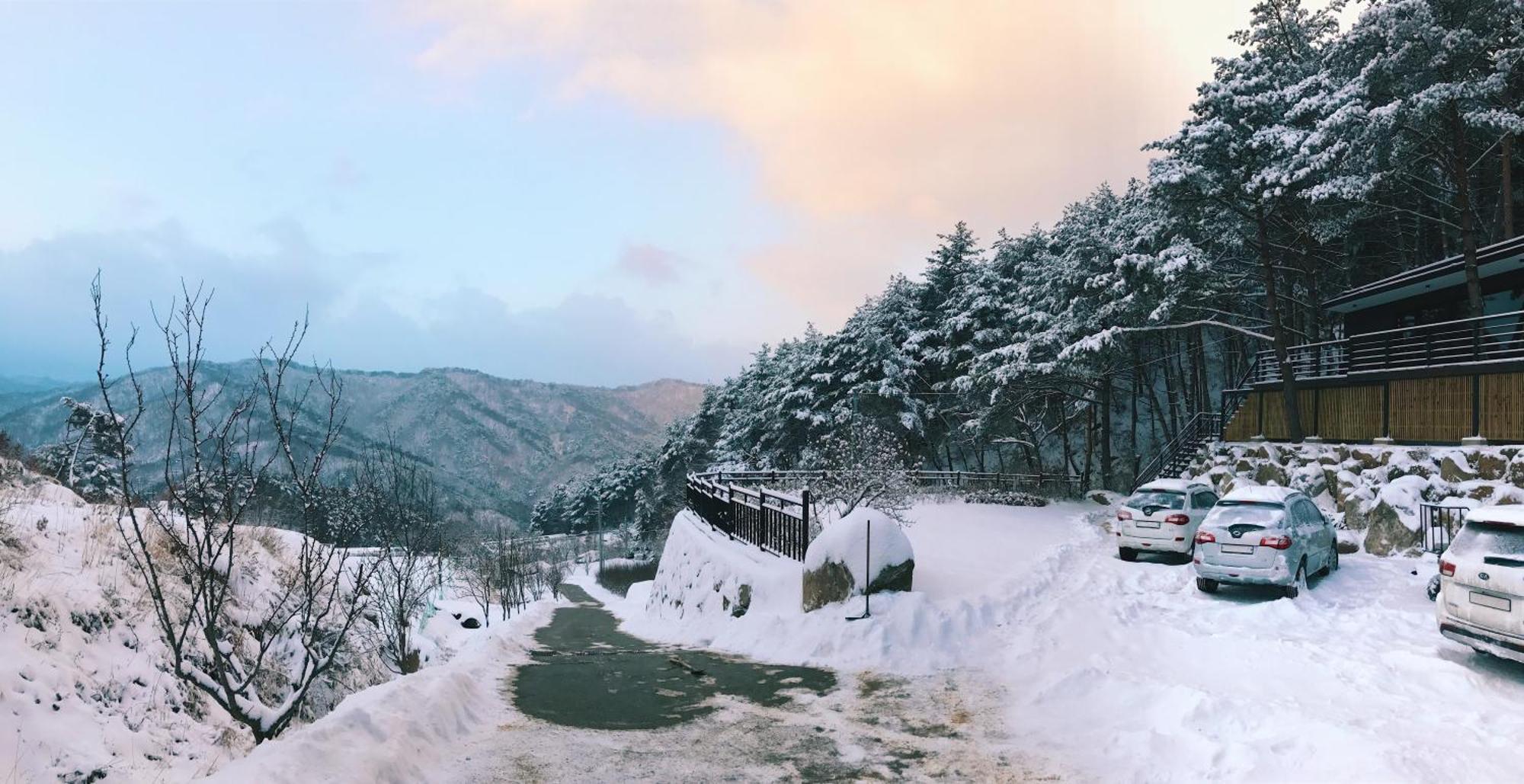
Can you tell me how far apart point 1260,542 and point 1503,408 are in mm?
9186

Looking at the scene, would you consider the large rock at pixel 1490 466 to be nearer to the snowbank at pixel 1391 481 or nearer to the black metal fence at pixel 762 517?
the snowbank at pixel 1391 481

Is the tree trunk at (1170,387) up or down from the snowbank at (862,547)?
up

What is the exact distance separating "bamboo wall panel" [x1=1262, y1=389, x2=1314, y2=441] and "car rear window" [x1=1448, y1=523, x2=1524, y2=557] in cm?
1613

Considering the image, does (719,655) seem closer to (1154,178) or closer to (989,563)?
(989,563)

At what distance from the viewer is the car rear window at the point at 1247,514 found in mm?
12406

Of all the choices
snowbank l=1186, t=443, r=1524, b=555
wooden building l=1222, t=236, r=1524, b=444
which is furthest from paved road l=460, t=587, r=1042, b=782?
wooden building l=1222, t=236, r=1524, b=444

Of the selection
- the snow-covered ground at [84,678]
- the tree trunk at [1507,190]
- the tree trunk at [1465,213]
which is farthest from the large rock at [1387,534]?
the snow-covered ground at [84,678]

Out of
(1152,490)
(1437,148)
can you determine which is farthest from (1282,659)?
(1437,148)

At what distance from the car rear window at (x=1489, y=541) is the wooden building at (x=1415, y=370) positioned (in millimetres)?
10862

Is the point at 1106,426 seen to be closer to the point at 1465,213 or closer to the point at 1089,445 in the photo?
the point at 1089,445

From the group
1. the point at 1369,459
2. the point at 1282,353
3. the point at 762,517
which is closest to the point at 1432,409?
the point at 1369,459

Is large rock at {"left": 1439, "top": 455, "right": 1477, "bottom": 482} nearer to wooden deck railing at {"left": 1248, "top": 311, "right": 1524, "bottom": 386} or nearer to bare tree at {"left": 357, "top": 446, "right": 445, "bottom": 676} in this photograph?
wooden deck railing at {"left": 1248, "top": 311, "right": 1524, "bottom": 386}

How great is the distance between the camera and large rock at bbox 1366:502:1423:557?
15602 mm

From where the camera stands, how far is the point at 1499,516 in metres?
8.34
